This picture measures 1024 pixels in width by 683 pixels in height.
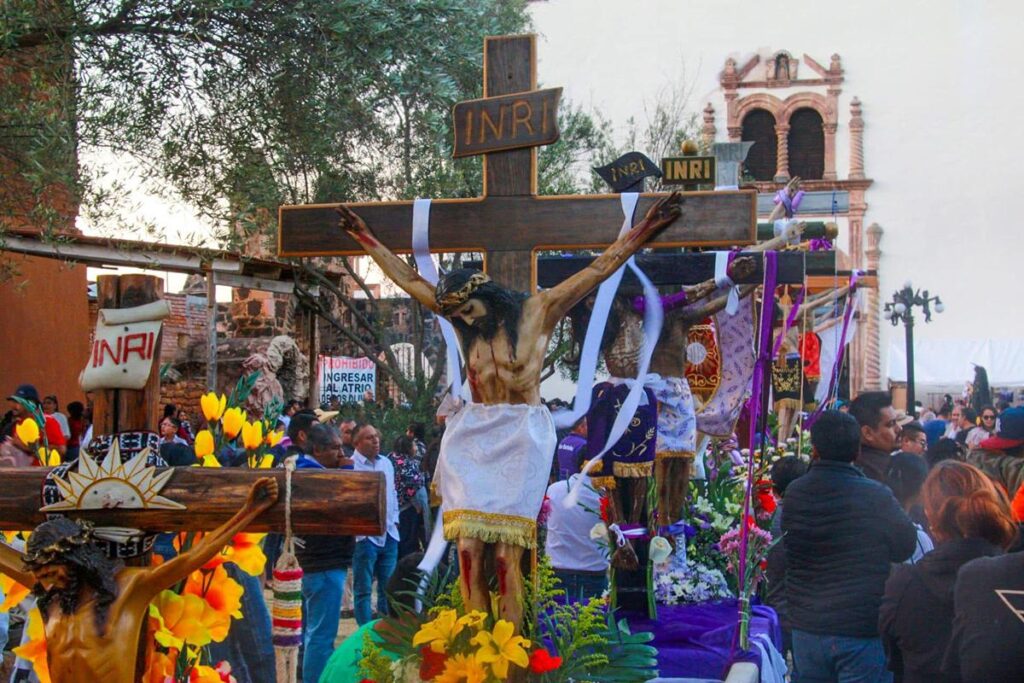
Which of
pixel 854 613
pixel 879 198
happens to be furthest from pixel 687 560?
pixel 879 198

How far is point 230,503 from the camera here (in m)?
3.97

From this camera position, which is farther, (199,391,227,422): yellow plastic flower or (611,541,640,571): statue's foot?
(611,541,640,571): statue's foot

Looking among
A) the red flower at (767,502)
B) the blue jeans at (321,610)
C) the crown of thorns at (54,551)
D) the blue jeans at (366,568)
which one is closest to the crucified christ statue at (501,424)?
the crown of thorns at (54,551)

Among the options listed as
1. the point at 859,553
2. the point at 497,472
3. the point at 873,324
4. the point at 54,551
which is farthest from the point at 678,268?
the point at 873,324

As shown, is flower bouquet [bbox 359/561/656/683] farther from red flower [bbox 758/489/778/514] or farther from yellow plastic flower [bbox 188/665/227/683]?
red flower [bbox 758/489/778/514]

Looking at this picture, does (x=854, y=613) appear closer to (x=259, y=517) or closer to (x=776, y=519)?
(x=776, y=519)

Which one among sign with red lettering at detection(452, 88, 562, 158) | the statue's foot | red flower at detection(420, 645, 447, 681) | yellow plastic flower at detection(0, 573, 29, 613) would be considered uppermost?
sign with red lettering at detection(452, 88, 562, 158)

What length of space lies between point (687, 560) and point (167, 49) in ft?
16.4

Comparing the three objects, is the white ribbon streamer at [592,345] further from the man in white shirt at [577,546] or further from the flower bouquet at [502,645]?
the man in white shirt at [577,546]

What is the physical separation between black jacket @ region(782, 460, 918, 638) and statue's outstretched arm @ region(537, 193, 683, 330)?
144 cm

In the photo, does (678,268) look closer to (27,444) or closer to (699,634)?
(699,634)

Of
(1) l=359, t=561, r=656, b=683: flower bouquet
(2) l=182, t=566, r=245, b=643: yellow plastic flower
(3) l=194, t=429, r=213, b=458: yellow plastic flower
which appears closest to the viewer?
(2) l=182, t=566, r=245, b=643: yellow plastic flower

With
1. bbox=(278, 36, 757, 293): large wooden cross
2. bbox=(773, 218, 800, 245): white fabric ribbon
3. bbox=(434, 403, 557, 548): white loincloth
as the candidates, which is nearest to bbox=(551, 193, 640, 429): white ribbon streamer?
bbox=(278, 36, 757, 293): large wooden cross

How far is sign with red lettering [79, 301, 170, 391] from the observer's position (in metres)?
4.11
